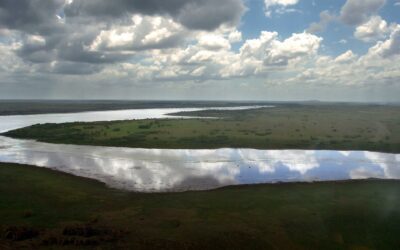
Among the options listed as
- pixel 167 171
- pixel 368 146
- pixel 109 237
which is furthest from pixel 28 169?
pixel 368 146

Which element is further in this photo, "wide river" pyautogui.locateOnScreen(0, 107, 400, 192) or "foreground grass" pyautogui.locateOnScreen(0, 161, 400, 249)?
"wide river" pyautogui.locateOnScreen(0, 107, 400, 192)

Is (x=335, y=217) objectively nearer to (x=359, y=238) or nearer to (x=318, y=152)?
(x=359, y=238)

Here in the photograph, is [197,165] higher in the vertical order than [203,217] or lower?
lower

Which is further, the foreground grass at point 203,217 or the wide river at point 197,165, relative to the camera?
the wide river at point 197,165
